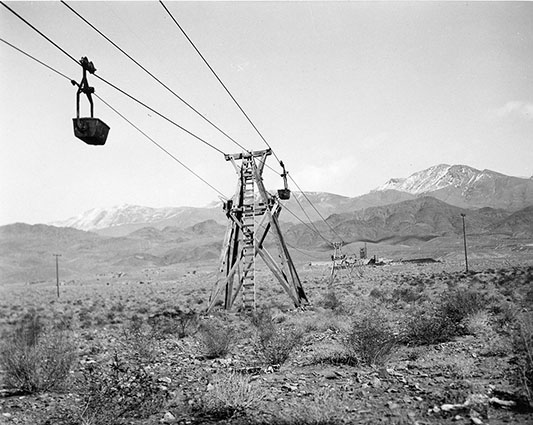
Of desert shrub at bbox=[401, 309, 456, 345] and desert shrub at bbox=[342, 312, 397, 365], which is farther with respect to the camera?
desert shrub at bbox=[401, 309, 456, 345]

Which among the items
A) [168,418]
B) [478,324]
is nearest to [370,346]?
[168,418]

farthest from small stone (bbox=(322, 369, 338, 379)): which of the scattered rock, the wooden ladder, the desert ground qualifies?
the wooden ladder

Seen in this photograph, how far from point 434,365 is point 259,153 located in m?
11.5

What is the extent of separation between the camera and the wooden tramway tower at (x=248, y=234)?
17391 mm

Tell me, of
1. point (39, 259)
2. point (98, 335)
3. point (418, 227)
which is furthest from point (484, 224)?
point (98, 335)

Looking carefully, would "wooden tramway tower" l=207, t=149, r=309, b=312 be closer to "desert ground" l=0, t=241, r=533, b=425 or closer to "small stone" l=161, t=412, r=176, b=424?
"desert ground" l=0, t=241, r=533, b=425

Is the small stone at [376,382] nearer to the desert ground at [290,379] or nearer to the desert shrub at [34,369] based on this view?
the desert ground at [290,379]

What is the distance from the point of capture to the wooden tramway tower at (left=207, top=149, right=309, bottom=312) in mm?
17391

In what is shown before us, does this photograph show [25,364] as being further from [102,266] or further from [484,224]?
[484,224]

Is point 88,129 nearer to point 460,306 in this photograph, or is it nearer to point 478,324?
point 478,324

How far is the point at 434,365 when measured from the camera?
827 centimetres

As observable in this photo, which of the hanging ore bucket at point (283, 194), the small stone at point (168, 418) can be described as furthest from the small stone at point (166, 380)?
the hanging ore bucket at point (283, 194)

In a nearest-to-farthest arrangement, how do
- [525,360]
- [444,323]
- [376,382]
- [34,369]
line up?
[525,360] → [376,382] → [34,369] → [444,323]

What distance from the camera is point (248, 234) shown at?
17531 mm
